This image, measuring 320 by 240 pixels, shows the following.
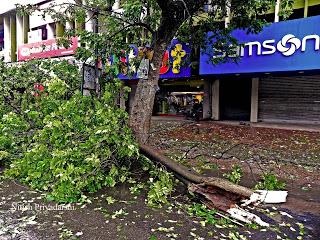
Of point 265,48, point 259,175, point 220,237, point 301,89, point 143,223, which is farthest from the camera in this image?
point 301,89

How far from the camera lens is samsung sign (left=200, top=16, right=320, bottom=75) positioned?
33.1 feet

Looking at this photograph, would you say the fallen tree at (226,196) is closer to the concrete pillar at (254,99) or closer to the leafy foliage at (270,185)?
the leafy foliage at (270,185)

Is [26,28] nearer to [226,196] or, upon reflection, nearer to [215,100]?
[215,100]

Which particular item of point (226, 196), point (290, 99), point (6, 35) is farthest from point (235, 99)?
point (6, 35)

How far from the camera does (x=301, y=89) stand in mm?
13211

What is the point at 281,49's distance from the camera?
10.8 meters

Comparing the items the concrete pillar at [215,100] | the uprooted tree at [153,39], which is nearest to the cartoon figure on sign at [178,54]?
the concrete pillar at [215,100]

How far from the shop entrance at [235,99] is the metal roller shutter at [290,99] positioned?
730mm

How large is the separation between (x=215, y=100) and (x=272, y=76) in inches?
125

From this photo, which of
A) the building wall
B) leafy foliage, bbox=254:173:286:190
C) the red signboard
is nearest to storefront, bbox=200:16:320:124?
leafy foliage, bbox=254:173:286:190

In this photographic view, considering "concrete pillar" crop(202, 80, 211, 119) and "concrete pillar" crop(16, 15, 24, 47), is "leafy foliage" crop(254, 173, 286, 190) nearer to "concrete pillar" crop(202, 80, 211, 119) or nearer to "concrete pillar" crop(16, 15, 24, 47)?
"concrete pillar" crop(202, 80, 211, 119)

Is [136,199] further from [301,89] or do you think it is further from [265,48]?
[301,89]

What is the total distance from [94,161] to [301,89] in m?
11.4

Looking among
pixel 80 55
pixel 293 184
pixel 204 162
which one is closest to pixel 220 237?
pixel 293 184
